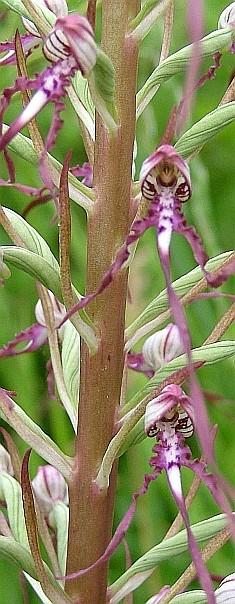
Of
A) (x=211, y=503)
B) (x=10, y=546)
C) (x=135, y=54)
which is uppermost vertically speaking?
(x=135, y=54)

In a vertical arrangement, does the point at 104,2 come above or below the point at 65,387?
above

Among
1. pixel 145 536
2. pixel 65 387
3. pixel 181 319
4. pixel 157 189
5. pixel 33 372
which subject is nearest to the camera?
pixel 181 319

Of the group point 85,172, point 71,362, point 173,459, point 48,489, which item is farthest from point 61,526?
point 85,172

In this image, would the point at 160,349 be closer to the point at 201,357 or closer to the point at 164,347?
the point at 164,347

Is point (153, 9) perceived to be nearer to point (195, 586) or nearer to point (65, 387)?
point (65, 387)

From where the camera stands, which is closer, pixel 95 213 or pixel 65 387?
pixel 95 213

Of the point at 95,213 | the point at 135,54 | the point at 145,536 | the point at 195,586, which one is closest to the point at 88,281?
the point at 95,213

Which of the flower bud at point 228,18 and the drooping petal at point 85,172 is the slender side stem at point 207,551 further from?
the flower bud at point 228,18
